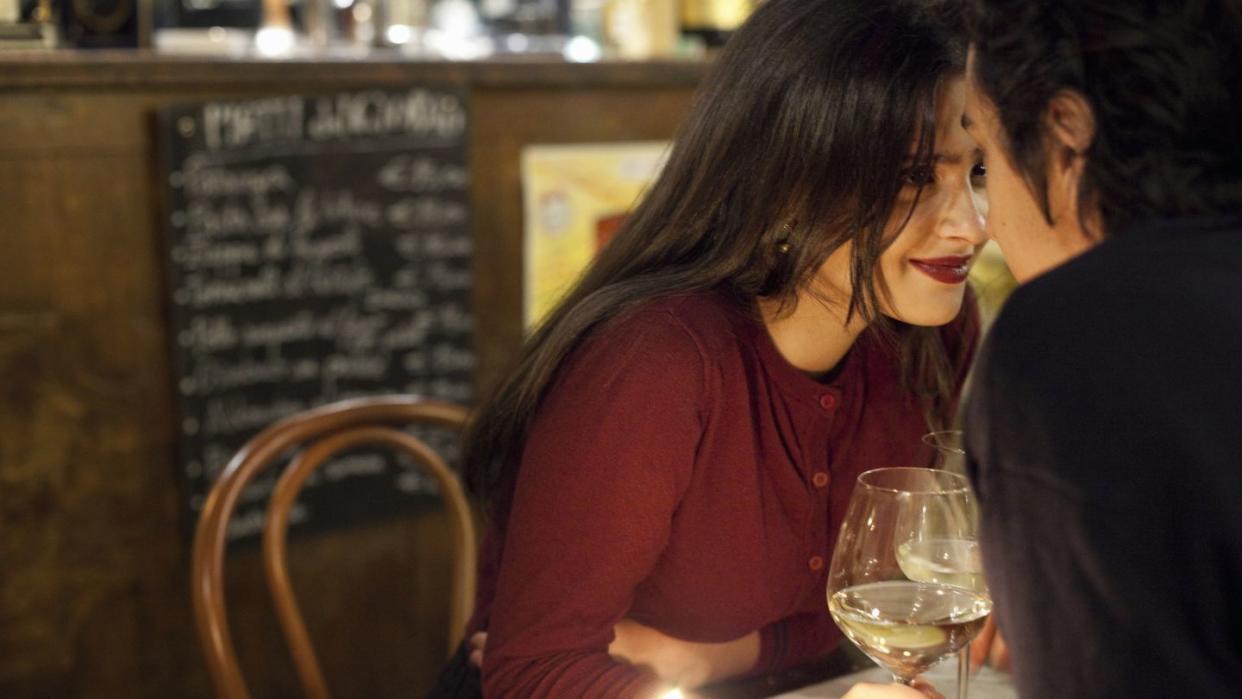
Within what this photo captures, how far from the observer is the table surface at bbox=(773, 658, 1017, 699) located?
1253 mm

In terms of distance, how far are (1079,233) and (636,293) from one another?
53 cm

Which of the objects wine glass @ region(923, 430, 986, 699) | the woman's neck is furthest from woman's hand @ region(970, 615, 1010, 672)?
the woman's neck

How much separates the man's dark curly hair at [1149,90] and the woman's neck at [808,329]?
0.57 metres

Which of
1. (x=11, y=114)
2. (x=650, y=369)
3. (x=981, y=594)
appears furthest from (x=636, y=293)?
(x=11, y=114)

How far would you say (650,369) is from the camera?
1306 millimetres

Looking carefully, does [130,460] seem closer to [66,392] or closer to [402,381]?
[66,392]

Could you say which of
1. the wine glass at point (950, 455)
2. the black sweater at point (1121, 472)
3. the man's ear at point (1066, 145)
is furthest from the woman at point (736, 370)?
the black sweater at point (1121, 472)

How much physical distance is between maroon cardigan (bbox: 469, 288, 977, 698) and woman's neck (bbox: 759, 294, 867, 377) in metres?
0.02

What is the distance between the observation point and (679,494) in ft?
4.38

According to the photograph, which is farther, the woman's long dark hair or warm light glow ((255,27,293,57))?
warm light glow ((255,27,293,57))

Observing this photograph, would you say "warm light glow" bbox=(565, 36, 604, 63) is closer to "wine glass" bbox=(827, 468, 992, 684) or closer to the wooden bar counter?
the wooden bar counter

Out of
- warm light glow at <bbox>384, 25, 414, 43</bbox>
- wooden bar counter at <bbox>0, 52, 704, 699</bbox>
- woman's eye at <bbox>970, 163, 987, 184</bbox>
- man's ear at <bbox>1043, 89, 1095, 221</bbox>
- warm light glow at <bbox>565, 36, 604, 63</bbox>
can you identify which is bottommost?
wooden bar counter at <bbox>0, 52, 704, 699</bbox>

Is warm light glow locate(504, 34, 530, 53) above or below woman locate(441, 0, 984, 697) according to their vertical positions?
above

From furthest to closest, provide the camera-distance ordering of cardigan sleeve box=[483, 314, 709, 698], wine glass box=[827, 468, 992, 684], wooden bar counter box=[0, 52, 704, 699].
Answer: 1. wooden bar counter box=[0, 52, 704, 699]
2. cardigan sleeve box=[483, 314, 709, 698]
3. wine glass box=[827, 468, 992, 684]
